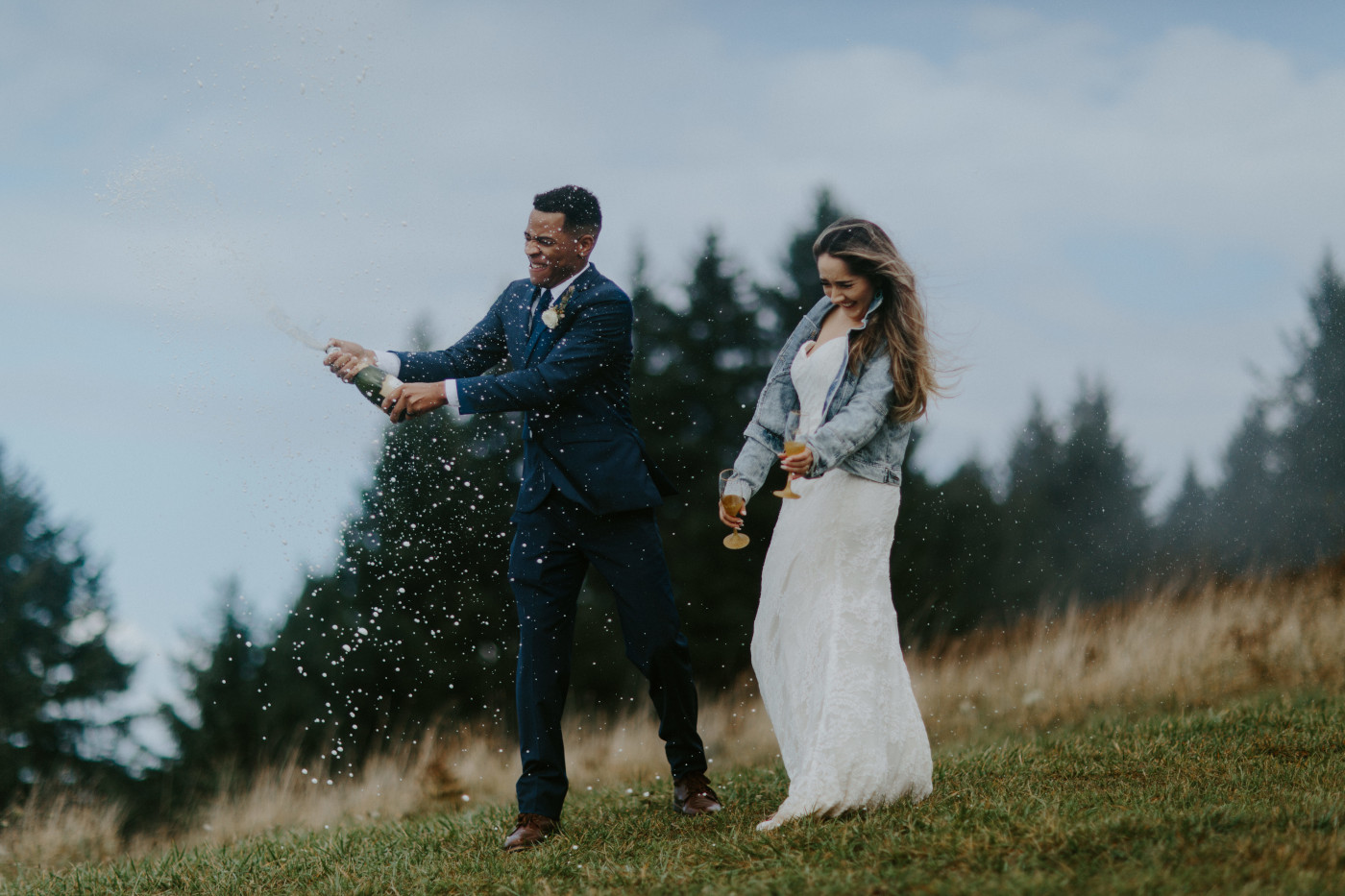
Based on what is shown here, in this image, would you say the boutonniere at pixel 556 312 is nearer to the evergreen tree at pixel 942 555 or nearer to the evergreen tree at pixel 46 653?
the evergreen tree at pixel 942 555

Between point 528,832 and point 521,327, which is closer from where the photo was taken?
point 528,832

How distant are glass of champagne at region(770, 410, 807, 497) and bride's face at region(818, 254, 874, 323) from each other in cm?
46

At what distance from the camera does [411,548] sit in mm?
21969

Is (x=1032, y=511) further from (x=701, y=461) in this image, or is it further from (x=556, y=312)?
(x=556, y=312)

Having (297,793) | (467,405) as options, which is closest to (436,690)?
(297,793)

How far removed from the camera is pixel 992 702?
9.47 metres

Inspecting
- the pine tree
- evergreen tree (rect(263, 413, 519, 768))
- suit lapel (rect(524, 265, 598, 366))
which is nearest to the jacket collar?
suit lapel (rect(524, 265, 598, 366))

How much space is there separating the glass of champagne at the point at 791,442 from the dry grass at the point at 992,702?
327 centimetres

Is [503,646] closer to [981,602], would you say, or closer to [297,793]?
[981,602]

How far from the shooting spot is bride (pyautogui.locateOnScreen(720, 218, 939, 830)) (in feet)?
14.5

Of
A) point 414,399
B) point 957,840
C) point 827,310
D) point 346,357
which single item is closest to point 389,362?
point 346,357

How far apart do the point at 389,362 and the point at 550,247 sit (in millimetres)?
953

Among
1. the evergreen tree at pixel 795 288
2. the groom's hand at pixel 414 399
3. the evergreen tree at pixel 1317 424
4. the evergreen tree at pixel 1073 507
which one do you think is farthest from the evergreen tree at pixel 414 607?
the evergreen tree at pixel 1317 424

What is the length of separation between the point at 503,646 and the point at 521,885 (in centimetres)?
1951
